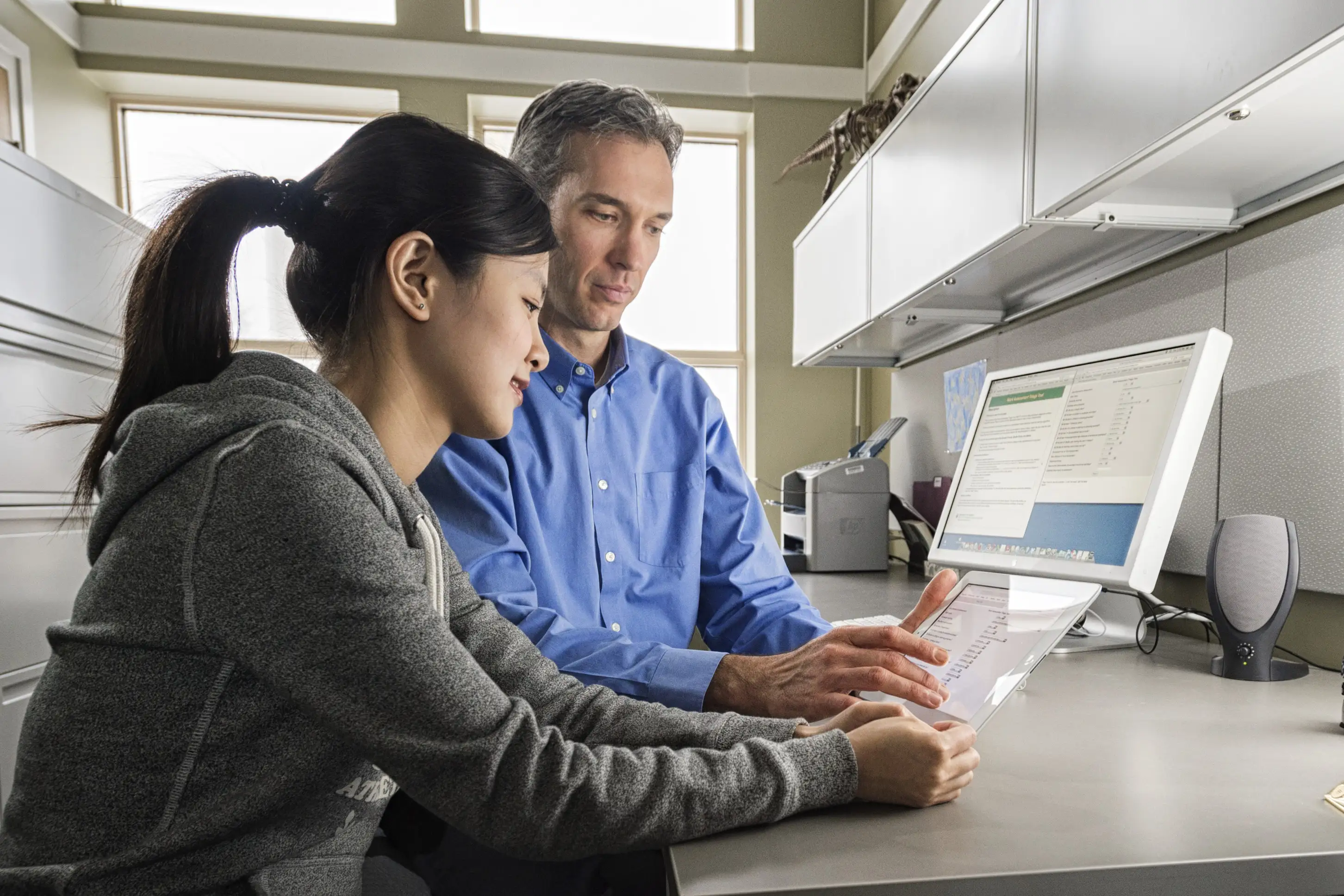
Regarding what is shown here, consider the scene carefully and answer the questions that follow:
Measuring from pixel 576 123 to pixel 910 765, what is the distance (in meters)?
1.00

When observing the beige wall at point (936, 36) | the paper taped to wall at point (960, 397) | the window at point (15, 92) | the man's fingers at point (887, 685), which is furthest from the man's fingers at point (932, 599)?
the window at point (15, 92)

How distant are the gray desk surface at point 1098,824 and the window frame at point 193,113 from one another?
331cm

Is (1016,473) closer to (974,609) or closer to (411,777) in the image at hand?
(974,609)

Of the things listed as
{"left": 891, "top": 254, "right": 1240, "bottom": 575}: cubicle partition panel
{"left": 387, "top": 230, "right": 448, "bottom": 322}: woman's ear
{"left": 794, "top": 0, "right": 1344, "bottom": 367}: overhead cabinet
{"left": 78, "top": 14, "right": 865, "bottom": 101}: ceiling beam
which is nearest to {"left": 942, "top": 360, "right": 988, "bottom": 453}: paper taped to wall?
{"left": 891, "top": 254, "right": 1240, "bottom": 575}: cubicle partition panel

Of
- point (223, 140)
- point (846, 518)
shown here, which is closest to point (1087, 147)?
point (846, 518)

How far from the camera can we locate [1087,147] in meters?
1.08

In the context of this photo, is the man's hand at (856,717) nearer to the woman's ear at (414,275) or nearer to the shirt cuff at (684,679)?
the shirt cuff at (684,679)

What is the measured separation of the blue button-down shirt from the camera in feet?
3.45

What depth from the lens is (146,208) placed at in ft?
2.44

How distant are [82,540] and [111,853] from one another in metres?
2.01

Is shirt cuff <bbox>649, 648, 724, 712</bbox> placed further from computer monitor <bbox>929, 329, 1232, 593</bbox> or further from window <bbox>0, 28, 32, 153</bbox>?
window <bbox>0, 28, 32, 153</bbox>

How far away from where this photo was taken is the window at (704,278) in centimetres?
367

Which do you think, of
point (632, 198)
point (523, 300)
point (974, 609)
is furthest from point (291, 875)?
point (632, 198)

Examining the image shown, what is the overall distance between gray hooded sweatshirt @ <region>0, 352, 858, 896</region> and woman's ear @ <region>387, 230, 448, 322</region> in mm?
162
